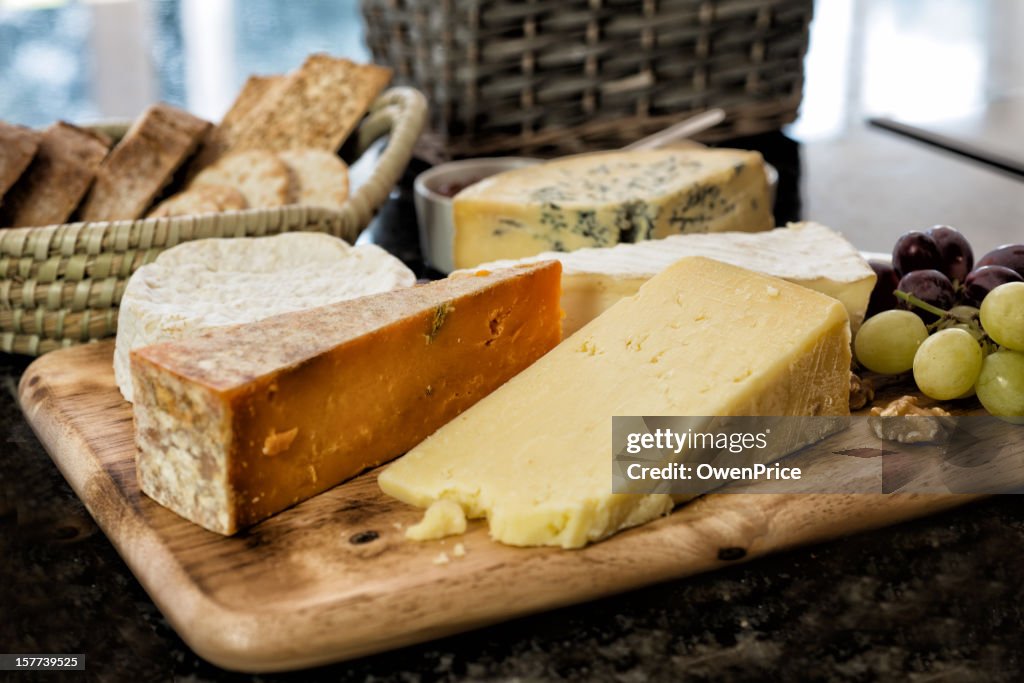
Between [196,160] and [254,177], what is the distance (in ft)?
0.63

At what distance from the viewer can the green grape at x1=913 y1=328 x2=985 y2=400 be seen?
1164 millimetres

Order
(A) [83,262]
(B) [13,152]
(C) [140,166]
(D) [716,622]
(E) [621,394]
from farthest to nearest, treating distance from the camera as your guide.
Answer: (C) [140,166] → (B) [13,152] → (A) [83,262] → (E) [621,394] → (D) [716,622]

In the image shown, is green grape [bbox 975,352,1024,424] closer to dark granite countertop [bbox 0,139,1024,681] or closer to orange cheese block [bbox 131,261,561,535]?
dark granite countertop [bbox 0,139,1024,681]

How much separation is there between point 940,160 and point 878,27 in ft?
5.21

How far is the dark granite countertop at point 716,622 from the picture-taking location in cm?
88

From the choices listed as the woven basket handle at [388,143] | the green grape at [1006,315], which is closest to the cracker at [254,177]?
the woven basket handle at [388,143]

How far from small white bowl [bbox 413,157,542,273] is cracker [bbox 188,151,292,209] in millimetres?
218

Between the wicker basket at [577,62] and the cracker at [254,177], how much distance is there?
1.59ft

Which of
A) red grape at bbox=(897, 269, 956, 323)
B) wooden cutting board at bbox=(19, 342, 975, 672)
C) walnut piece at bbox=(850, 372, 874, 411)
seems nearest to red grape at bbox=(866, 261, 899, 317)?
red grape at bbox=(897, 269, 956, 323)

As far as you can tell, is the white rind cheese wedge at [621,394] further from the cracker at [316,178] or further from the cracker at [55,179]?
the cracker at [55,179]

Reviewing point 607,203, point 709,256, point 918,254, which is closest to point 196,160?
point 607,203

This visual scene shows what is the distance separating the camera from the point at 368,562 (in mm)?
942

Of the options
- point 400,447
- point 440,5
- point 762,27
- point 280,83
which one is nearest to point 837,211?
point 762,27

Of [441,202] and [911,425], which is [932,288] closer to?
[911,425]
